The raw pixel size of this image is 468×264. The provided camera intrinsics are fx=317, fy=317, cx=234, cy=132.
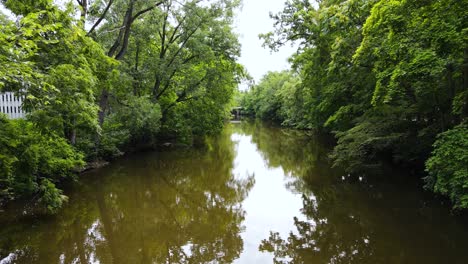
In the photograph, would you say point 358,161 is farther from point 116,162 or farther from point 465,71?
point 116,162

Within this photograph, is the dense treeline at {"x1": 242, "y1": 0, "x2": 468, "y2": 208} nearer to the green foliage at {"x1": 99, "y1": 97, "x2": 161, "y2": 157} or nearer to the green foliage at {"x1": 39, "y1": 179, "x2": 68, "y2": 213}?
the green foliage at {"x1": 39, "y1": 179, "x2": 68, "y2": 213}

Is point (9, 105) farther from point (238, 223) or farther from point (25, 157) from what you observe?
point (238, 223)

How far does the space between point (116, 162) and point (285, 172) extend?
26.9ft

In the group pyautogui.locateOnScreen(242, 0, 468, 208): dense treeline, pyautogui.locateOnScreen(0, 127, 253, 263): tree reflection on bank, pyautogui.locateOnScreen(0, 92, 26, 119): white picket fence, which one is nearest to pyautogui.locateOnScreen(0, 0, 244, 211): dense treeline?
pyautogui.locateOnScreen(0, 127, 253, 263): tree reflection on bank

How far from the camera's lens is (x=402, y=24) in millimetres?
7309

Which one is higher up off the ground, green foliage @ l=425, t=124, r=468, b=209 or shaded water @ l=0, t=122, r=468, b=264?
green foliage @ l=425, t=124, r=468, b=209

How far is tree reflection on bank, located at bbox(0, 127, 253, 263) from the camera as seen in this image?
6082mm

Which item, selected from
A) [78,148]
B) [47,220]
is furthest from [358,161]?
[78,148]

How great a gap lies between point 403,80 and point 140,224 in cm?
710

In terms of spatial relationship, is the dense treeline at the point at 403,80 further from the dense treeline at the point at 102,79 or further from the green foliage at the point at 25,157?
the green foliage at the point at 25,157

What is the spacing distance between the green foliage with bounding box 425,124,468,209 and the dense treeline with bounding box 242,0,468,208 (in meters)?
0.02

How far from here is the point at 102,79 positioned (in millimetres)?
11172

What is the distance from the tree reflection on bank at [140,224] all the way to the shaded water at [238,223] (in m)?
0.02

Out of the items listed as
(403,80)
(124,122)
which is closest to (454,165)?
(403,80)
